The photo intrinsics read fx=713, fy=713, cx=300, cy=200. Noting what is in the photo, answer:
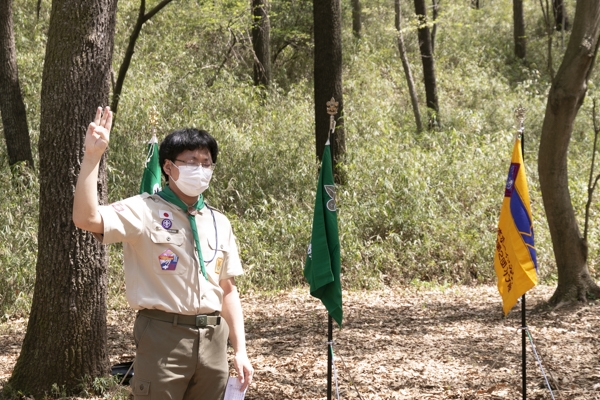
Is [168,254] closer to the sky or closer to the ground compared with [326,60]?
closer to the ground

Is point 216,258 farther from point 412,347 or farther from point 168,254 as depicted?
point 412,347

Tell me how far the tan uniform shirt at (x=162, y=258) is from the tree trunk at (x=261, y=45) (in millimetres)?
14082

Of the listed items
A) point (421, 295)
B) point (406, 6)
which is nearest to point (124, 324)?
point (421, 295)

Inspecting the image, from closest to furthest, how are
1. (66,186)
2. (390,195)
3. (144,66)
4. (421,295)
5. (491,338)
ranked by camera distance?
1. (66,186)
2. (491,338)
3. (421,295)
4. (390,195)
5. (144,66)

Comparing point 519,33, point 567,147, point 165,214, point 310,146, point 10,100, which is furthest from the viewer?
point 519,33

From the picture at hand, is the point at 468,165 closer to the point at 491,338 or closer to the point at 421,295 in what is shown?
the point at 421,295

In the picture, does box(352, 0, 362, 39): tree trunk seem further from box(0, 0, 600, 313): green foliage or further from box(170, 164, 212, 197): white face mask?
box(170, 164, 212, 197): white face mask

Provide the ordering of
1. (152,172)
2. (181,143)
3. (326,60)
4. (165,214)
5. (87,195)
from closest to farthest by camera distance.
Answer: (87,195), (165,214), (181,143), (152,172), (326,60)

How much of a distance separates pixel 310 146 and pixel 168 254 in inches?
441

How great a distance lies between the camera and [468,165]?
1363 centimetres

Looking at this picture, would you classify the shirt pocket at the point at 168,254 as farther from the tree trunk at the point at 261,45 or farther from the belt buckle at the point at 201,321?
the tree trunk at the point at 261,45

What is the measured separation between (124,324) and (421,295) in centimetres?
394

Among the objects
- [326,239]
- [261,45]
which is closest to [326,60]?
[261,45]

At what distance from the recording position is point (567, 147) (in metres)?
7.83
